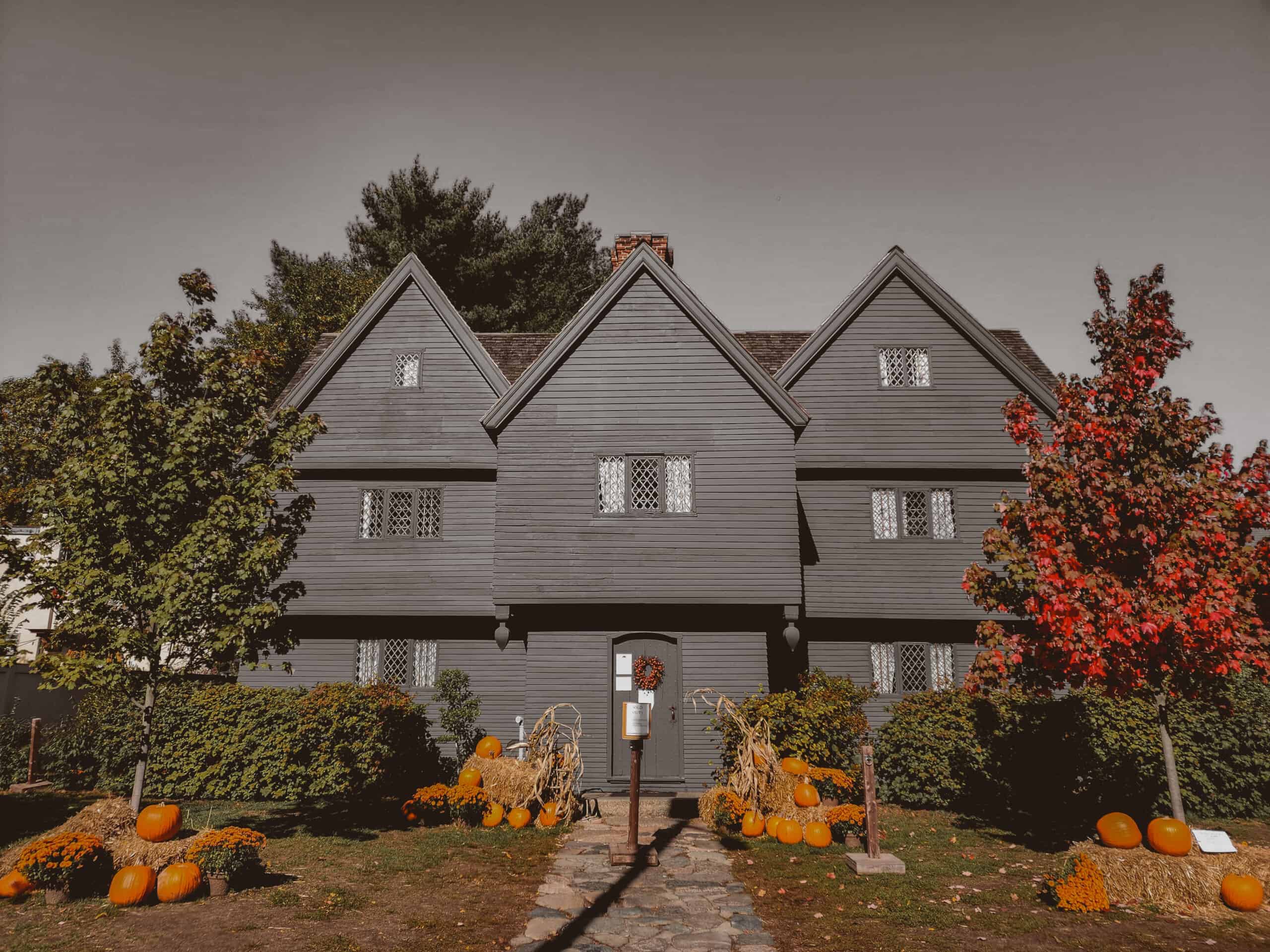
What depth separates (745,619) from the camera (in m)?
17.6

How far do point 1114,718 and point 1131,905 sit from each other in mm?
5400

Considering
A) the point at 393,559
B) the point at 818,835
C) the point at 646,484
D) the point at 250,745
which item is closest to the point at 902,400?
the point at 646,484

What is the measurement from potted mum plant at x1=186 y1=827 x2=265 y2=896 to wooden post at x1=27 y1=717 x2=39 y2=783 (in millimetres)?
9845

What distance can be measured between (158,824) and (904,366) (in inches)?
714

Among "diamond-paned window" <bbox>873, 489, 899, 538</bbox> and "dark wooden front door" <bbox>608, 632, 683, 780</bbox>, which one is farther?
"diamond-paned window" <bbox>873, 489, 899, 538</bbox>

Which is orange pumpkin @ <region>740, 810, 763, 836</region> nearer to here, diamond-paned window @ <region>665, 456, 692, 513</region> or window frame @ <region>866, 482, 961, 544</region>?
diamond-paned window @ <region>665, 456, 692, 513</region>

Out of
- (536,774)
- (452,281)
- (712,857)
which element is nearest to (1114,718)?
(712,857)

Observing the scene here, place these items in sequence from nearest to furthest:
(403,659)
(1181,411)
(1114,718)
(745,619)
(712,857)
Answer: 1. (1181,411)
2. (712,857)
3. (1114,718)
4. (745,619)
5. (403,659)

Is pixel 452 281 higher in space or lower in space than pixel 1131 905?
higher

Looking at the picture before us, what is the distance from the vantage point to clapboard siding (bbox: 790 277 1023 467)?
19578 millimetres

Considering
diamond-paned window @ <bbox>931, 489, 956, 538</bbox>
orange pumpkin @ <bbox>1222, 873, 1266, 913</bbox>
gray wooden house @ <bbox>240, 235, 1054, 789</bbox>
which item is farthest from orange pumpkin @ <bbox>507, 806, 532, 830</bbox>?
diamond-paned window @ <bbox>931, 489, 956, 538</bbox>

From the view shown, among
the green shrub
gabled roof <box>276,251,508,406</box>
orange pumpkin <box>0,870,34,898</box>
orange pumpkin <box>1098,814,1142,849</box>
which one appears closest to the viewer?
orange pumpkin <box>0,870,34,898</box>

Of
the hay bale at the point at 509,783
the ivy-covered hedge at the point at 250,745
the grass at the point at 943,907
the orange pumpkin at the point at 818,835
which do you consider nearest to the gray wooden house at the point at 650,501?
the ivy-covered hedge at the point at 250,745

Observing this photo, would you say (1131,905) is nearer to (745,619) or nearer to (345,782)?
(745,619)
